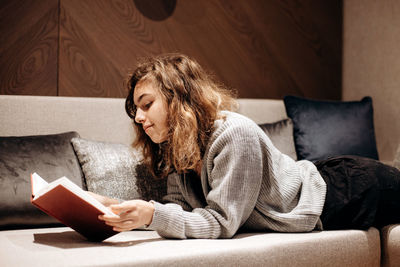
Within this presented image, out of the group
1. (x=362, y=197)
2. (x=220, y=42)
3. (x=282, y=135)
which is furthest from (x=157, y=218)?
(x=220, y=42)

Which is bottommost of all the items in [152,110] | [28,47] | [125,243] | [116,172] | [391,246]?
[391,246]

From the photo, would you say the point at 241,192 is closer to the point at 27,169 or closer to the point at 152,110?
Answer: the point at 152,110

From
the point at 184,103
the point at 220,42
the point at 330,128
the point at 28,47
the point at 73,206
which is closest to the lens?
the point at 73,206

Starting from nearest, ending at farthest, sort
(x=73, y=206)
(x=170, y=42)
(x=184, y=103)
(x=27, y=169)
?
(x=73, y=206)
(x=184, y=103)
(x=27, y=169)
(x=170, y=42)

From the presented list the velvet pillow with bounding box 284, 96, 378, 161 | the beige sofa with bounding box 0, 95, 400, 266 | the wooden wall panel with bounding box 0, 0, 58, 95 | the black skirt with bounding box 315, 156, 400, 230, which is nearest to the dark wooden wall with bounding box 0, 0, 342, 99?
the wooden wall panel with bounding box 0, 0, 58, 95

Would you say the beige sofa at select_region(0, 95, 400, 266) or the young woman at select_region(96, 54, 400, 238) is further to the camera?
the young woman at select_region(96, 54, 400, 238)

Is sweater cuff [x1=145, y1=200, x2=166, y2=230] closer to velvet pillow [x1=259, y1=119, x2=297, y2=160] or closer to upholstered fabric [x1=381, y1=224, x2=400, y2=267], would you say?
upholstered fabric [x1=381, y1=224, x2=400, y2=267]

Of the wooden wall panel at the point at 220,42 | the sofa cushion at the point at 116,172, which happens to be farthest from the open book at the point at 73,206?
the wooden wall panel at the point at 220,42

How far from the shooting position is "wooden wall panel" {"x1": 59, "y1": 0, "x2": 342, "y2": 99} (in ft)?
7.79

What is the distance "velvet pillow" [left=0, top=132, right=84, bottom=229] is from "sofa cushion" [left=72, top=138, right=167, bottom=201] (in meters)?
0.05

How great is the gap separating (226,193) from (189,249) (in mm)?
238

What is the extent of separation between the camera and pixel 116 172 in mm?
1823

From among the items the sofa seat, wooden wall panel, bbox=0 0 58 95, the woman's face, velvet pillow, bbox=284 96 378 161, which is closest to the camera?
the sofa seat

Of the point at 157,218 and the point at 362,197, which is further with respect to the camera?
the point at 362,197
